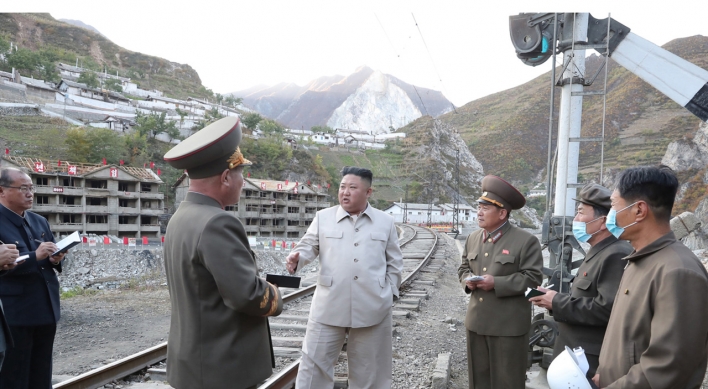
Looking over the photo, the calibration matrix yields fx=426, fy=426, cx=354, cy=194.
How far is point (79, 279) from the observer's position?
21531mm

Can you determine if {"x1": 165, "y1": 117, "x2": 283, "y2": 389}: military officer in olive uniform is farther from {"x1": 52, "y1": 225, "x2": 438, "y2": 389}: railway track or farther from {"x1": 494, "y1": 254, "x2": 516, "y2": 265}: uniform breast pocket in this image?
{"x1": 494, "y1": 254, "x2": 516, "y2": 265}: uniform breast pocket

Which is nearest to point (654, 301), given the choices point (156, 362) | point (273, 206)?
point (156, 362)

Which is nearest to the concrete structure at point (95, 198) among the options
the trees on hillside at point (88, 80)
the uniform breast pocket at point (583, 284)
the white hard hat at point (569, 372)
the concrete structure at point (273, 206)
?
the concrete structure at point (273, 206)

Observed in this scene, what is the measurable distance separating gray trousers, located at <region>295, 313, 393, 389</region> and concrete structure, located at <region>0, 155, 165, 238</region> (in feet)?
104

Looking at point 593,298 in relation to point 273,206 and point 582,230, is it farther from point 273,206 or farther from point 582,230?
point 273,206

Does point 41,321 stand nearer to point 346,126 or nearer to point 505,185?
point 505,185

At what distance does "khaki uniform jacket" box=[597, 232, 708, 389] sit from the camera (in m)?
1.48

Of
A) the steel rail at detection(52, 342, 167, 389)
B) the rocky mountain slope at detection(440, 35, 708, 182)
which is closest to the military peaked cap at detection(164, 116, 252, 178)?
the steel rail at detection(52, 342, 167, 389)

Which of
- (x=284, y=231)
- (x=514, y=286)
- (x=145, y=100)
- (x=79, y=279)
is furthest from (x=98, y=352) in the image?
(x=145, y=100)

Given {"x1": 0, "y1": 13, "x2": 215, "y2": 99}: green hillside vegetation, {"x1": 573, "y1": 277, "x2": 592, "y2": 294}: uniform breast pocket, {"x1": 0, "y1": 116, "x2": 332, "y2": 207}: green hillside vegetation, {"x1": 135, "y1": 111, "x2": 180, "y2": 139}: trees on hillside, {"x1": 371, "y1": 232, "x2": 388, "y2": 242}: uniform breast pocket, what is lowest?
{"x1": 573, "y1": 277, "x2": 592, "y2": 294}: uniform breast pocket

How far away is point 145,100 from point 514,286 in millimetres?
88269

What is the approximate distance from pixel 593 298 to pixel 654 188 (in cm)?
104

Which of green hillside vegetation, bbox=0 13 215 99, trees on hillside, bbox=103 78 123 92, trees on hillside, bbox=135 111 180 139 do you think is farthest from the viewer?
green hillside vegetation, bbox=0 13 215 99

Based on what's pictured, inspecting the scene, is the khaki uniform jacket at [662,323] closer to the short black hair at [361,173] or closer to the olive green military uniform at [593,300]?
the olive green military uniform at [593,300]
